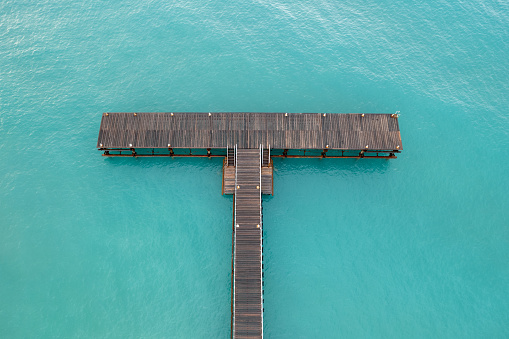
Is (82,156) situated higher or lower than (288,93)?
lower

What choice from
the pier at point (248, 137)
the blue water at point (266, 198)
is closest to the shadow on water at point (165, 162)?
the blue water at point (266, 198)

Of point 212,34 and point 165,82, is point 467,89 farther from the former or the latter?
point 165,82

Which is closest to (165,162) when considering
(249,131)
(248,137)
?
(248,137)

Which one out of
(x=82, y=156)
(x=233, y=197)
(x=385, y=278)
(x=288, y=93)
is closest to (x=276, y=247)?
(x=233, y=197)

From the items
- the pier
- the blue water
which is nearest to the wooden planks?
the pier

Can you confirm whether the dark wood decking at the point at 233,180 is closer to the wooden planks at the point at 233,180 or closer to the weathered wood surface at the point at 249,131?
the wooden planks at the point at 233,180

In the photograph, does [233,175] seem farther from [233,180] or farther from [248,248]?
[248,248]

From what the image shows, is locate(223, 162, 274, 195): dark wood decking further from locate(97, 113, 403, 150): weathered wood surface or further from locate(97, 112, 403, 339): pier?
locate(97, 113, 403, 150): weathered wood surface
